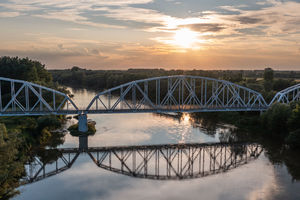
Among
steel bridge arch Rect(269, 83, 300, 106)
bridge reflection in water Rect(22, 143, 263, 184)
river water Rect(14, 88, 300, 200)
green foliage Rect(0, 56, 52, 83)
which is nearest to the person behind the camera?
river water Rect(14, 88, 300, 200)

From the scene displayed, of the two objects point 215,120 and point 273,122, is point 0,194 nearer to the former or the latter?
point 273,122

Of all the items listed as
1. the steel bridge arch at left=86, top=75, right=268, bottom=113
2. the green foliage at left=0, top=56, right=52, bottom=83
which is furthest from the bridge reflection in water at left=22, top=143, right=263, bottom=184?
the green foliage at left=0, top=56, right=52, bottom=83

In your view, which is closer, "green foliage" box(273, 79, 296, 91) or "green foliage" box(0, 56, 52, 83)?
"green foliage" box(0, 56, 52, 83)

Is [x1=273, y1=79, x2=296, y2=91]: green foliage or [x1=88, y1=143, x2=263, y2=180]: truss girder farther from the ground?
[x1=273, y1=79, x2=296, y2=91]: green foliage

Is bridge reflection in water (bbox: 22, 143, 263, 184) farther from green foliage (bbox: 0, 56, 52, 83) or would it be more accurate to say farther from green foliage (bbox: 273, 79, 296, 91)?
green foliage (bbox: 273, 79, 296, 91)

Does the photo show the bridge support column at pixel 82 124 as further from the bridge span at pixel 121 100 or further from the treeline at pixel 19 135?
the treeline at pixel 19 135

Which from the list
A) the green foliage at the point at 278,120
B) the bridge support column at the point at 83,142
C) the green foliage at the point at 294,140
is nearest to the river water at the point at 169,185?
the bridge support column at the point at 83,142
